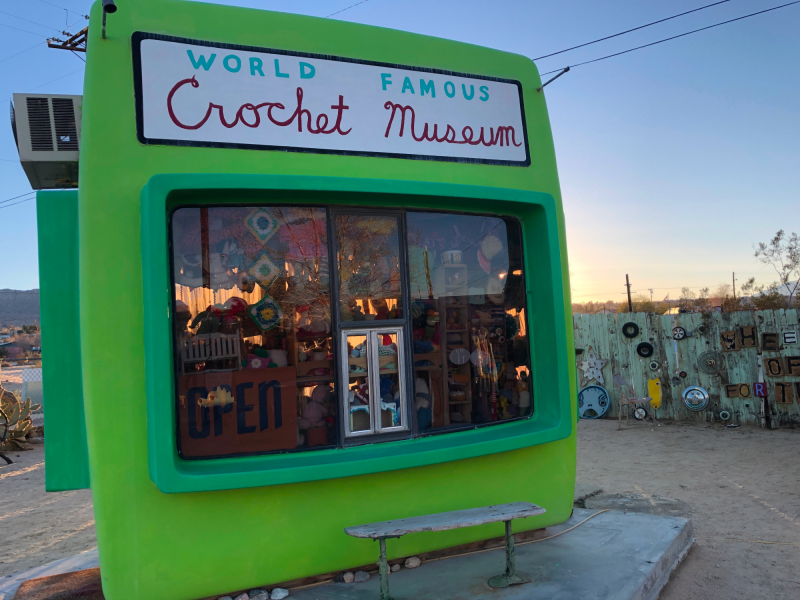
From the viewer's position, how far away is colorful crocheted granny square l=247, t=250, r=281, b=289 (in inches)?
139

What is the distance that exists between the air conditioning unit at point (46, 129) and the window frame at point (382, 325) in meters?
1.25

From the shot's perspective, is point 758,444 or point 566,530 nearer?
point 566,530

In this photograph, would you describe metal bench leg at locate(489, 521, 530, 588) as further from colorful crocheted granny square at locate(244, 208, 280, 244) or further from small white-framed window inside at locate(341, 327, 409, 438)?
colorful crocheted granny square at locate(244, 208, 280, 244)

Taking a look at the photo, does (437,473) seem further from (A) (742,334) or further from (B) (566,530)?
(A) (742,334)

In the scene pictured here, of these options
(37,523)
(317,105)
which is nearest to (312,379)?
(317,105)

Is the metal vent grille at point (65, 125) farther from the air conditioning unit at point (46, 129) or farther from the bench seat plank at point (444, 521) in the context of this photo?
the bench seat plank at point (444, 521)

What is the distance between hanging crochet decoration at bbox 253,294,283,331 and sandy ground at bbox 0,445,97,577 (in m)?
3.80

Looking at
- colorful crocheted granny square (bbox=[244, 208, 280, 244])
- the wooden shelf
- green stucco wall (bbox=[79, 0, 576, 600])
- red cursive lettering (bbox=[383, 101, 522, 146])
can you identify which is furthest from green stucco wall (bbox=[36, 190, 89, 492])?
red cursive lettering (bbox=[383, 101, 522, 146])

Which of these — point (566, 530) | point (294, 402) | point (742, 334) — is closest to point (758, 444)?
point (742, 334)

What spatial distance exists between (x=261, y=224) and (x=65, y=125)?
1668 mm

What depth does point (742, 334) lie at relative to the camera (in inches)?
413

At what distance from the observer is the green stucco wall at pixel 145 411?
10.5ft

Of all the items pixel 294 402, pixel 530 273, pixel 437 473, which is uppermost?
pixel 530 273

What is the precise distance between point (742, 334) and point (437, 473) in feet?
29.5
